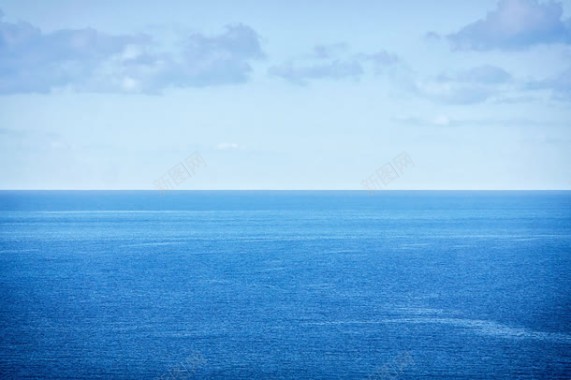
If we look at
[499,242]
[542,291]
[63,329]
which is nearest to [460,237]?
[499,242]

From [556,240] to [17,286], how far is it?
291 feet

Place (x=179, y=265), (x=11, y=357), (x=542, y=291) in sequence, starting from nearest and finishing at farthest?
(x=11, y=357), (x=542, y=291), (x=179, y=265)

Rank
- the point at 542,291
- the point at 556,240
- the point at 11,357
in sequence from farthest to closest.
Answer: the point at 556,240
the point at 542,291
the point at 11,357

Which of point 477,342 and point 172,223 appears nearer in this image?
point 477,342

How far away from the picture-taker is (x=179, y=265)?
274ft

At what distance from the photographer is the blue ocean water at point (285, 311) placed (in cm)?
4122

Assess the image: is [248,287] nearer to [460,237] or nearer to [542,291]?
[542,291]

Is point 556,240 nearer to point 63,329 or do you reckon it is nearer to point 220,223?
point 220,223

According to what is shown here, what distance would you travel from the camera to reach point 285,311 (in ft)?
181

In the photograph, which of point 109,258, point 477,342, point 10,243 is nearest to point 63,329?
point 477,342

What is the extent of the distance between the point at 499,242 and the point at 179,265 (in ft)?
189

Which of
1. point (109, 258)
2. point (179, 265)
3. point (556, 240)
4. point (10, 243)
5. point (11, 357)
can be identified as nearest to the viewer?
point (11, 357)

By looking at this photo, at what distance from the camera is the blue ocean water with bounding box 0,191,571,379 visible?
135ft

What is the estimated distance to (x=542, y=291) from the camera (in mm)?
64875
